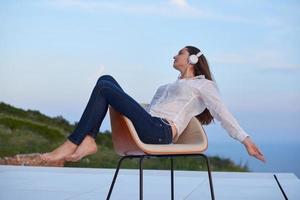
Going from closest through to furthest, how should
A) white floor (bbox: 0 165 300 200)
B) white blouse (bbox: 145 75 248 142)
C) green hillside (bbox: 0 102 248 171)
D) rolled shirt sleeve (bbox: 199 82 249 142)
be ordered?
rolled shirt sleeve (bbox: 199 82 249 142) → white blouse (bbox: 145 75 248 142) → white floor (bbox: 0 165 300 200) → green hillside (bbox: 0 102 248 171)

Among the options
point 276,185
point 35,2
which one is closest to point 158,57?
point 35,2

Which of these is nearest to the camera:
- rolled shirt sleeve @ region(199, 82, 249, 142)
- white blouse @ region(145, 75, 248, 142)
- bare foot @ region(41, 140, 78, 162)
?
bare foot @ region(41, 140, 78, 162)

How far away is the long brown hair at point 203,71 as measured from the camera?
306 centimetres

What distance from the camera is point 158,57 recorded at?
308 inches

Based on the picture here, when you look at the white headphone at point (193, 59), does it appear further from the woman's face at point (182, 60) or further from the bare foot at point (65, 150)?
the bare foot at point (65, 150)

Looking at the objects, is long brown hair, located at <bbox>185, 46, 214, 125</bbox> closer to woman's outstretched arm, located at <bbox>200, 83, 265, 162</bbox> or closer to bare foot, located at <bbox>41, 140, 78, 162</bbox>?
woman's outstretched arm, located at <bbox>200, 83, 265, 162</bbox>

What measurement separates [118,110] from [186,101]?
0.40m

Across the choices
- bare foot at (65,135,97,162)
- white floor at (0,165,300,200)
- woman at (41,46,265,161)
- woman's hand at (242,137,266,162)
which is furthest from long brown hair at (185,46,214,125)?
white floor at (0,165,300,200)

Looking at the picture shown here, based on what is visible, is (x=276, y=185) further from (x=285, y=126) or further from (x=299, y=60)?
(x=299, y=60)

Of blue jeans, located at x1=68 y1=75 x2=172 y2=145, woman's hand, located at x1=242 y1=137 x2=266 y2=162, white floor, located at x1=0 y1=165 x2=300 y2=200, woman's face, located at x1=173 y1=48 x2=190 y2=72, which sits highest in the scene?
woman's face, located at x1=173 y1=48 x2=190 y2=72

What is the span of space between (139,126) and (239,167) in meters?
5.42

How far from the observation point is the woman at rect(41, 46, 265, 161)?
2.57m

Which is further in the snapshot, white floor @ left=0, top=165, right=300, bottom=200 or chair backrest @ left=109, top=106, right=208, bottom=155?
white floor @ left=0, top=165, right=300, bottom=200

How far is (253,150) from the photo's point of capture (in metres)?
2.62
